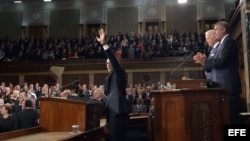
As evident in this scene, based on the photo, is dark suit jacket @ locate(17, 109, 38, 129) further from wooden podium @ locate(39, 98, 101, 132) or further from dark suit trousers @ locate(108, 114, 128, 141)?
dark suit trousers @ locate(108, 114, 128, 141)

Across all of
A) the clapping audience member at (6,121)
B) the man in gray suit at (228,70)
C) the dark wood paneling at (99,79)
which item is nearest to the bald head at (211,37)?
the man in gray suit at (228,70)

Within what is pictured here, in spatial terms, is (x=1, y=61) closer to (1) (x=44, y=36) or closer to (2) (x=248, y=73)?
(1) (x=44, y=36)

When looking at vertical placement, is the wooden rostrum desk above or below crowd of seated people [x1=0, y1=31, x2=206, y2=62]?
below

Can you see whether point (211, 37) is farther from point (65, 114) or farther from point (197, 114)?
point (65, 114)

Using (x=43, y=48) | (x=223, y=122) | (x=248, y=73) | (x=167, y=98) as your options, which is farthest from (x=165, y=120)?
(x=43, y=48)

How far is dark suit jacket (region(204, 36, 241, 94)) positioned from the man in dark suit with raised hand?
3.10 feet

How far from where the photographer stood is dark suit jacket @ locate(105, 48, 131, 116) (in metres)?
3.27

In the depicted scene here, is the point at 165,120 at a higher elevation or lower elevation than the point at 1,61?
lower

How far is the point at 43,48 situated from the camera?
49.2 ft

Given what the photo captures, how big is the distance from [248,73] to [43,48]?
10.6 meters

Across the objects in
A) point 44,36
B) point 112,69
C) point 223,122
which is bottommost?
point 223,122

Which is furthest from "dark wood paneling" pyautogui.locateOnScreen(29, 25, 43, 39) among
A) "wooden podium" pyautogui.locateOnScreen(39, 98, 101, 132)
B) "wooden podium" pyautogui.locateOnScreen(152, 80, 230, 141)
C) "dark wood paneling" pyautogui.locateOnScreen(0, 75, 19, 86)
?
"wooden podium" pyautogui.locateOnScreen(152, 80, 230, 141)

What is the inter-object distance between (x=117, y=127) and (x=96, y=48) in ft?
36.5

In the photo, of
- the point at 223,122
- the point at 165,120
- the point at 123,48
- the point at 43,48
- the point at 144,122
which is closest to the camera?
the point at 223,122
